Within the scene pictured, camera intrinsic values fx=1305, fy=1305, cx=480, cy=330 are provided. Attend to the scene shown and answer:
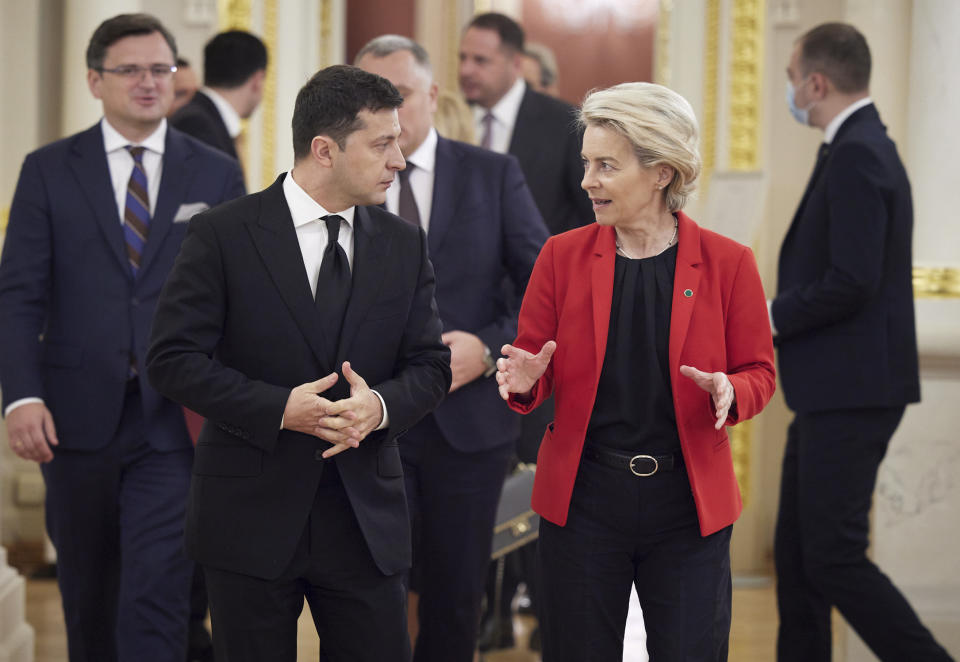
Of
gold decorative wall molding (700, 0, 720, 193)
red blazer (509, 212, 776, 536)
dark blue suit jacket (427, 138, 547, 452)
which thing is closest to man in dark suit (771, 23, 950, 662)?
dark blue suit jacket (427, 138, 547, 452)

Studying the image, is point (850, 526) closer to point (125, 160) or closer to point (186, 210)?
point (186, 210)

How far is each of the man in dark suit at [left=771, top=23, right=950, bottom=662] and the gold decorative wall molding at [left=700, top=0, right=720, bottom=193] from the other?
95.3 inches

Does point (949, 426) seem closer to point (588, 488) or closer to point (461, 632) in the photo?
point (461, 632)

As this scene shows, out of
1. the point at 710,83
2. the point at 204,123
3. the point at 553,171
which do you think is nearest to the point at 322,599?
the point at 553,171

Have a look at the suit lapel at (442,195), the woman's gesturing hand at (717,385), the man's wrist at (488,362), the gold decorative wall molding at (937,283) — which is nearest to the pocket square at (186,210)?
the suit lapel at (442,195)

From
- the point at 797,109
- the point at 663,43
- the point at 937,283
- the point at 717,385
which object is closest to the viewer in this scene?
the point at 717,385

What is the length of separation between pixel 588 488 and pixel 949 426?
2385 millimetres

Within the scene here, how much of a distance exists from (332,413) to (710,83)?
4.41 meters

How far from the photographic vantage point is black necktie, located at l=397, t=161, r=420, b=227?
11.1 ft

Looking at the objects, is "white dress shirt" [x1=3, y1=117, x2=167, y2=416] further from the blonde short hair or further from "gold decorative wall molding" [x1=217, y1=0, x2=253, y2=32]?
"gold decorative wall molding" [x1=217, y1=0, x2=253, y2=32]

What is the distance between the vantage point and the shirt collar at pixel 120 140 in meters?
3.48

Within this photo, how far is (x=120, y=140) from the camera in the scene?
11.4 feet

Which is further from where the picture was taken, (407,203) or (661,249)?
(407,203)

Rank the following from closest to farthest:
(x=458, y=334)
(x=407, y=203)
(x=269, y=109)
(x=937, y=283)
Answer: (x=458, y=334), (x=407, y=203), (x=937, y=283), (x=269, y=109)
